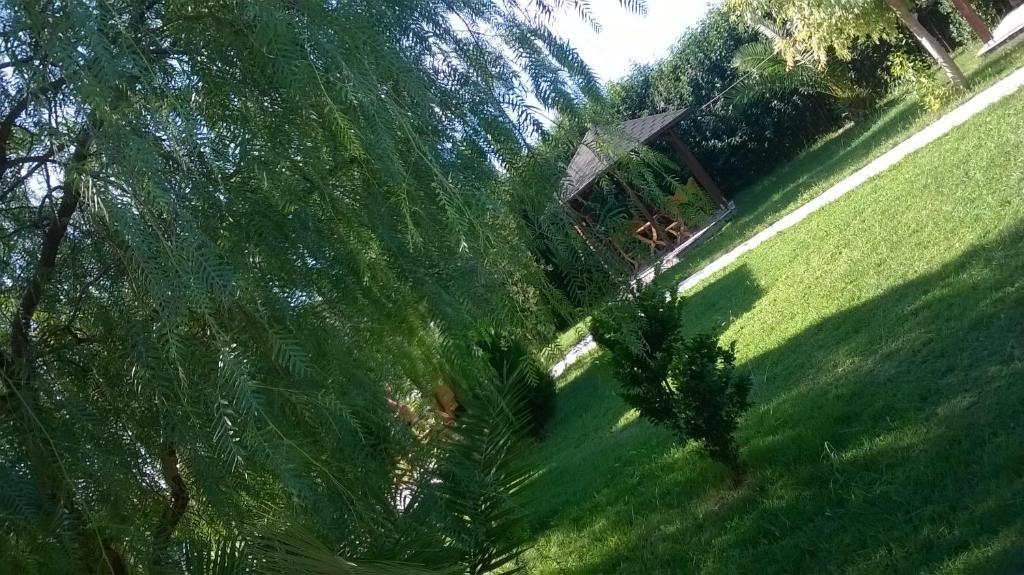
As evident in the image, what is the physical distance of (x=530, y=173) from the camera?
2.65m

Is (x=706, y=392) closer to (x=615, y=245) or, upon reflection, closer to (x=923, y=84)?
(x=615, y=245)

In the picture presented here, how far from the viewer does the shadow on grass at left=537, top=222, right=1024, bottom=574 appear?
4156mm

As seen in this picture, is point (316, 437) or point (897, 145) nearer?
point (316, 437)

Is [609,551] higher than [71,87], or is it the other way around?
[71,87]

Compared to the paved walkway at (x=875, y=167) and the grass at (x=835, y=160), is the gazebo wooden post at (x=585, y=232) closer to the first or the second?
the paved walkway at (x=875, y=167)

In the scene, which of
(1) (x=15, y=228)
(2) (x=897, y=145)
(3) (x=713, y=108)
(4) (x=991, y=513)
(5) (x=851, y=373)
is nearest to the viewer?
(1) (x=15, y=228)

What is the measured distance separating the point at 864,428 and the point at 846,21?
A: 1249 cm

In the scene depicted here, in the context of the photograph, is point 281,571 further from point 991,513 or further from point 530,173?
point 991,513

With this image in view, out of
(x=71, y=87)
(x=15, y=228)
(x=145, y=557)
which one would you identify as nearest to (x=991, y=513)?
(x=145, y=557)

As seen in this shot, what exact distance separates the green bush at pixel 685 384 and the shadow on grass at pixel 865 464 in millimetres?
382

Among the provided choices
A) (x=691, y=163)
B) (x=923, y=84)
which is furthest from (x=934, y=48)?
(x=691, y=163)

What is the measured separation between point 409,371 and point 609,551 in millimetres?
3674

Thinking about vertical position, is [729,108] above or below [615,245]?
above

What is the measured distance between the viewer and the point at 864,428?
5.44m
